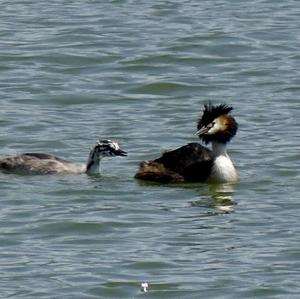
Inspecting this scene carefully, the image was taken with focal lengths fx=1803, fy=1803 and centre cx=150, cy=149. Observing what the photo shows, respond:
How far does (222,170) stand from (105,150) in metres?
1.28

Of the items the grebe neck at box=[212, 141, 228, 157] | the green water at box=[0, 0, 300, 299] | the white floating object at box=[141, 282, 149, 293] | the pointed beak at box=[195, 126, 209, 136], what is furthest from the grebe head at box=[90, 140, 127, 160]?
the white floating object at box=[141, 282, 149, 293]

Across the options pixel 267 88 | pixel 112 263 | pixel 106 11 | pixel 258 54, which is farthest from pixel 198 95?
pixel 112 263

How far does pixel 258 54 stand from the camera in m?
25.3

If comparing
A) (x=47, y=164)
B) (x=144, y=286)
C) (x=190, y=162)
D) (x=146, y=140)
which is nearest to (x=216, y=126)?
(x=190, y=162)

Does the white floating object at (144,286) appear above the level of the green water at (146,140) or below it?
below

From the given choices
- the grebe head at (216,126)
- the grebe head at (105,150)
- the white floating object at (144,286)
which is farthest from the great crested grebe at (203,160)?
the white floating object at (144,286)

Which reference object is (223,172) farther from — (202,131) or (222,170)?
(202,131)

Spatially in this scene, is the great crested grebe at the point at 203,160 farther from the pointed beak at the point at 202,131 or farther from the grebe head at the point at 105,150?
the grebe head at the point at 105,150

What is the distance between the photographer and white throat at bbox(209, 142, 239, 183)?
18000mm

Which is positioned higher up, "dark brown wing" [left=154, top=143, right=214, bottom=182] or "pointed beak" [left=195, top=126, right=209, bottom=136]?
"pointed beak" [left=195, top=126, right=209, bottom=136]

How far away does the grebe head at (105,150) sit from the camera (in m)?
18.3

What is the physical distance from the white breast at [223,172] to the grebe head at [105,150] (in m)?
1.04

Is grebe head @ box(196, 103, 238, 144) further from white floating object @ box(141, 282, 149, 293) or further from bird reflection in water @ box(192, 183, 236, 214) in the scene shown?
white floating object @ box(141, 282, 149, 293)

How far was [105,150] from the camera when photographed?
18453 millimetres
